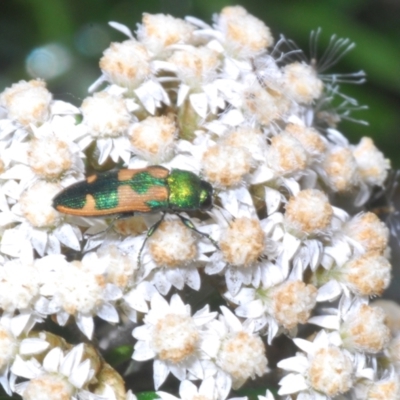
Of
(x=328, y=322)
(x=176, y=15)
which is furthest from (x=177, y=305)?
(x=176, y=15)

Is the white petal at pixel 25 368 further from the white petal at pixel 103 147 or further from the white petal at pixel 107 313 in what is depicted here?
the white petal at pixel 103 147

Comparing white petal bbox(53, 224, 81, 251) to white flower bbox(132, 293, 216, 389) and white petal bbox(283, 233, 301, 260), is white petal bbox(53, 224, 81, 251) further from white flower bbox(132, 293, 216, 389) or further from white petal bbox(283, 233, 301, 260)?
white petal bbox(283, 233, 301, 260)

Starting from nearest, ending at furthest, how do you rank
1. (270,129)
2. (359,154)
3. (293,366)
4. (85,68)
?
(293,366) < (270,129) < (359,154) < (85,68)

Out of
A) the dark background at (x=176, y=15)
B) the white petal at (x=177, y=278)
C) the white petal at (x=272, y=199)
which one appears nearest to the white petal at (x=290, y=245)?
the white petal at (x=272, y=199)

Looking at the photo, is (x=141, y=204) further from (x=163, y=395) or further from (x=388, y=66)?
(x=388, y=66)

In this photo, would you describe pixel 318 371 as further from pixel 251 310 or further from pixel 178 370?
pixel 178 370

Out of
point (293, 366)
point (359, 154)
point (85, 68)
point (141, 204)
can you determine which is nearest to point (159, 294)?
point (141, 204)

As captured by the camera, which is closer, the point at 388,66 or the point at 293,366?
the point at 293,366
